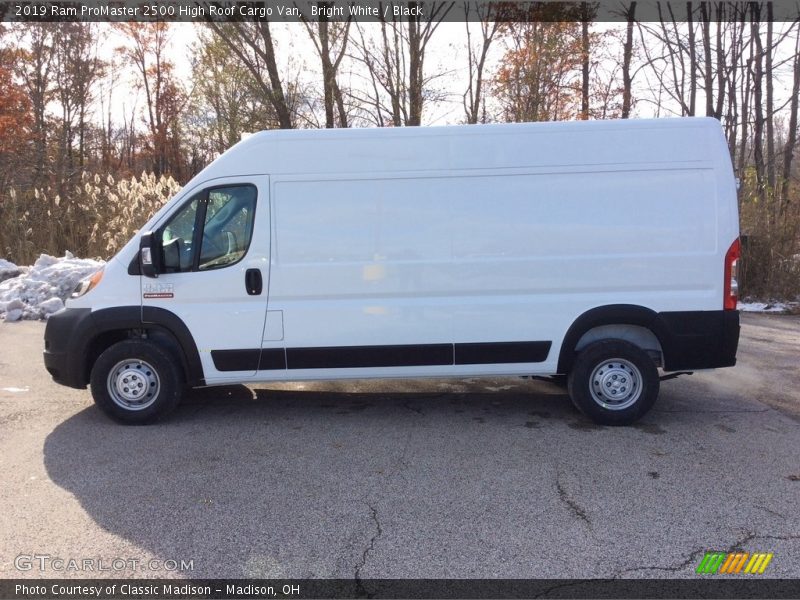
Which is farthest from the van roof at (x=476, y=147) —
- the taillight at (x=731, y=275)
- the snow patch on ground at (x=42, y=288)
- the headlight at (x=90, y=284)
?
the snow patch on ground at (x=42, y=288)

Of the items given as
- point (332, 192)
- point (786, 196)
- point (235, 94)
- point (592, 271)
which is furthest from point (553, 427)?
point (235, 94)

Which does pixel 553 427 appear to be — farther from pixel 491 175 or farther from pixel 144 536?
pixel 144 536

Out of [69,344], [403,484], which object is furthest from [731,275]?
[69,344]

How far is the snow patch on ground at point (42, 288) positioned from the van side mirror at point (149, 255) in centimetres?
671

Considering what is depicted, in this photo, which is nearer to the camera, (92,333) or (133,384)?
(92,333)

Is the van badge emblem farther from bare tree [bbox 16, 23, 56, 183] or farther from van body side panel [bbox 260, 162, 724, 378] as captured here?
bare tree [bbox 16, 23, 56, 183]

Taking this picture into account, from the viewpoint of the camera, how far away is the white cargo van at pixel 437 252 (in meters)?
5.49

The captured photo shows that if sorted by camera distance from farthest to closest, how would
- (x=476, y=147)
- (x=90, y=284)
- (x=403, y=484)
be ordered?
(x=90, y=284) → (x=476, y=147) → (x=403, y=484)

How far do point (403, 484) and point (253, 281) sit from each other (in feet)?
7.18

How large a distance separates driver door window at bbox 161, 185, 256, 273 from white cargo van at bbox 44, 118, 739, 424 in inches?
0.6

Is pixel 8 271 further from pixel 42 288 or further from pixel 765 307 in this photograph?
pixel 765 307

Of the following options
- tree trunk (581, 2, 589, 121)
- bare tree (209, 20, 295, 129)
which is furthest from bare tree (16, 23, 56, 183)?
tree trunk (581, 2, 589, 121)

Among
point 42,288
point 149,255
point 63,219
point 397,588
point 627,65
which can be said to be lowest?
point 397,588

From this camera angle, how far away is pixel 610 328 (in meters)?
5.77
